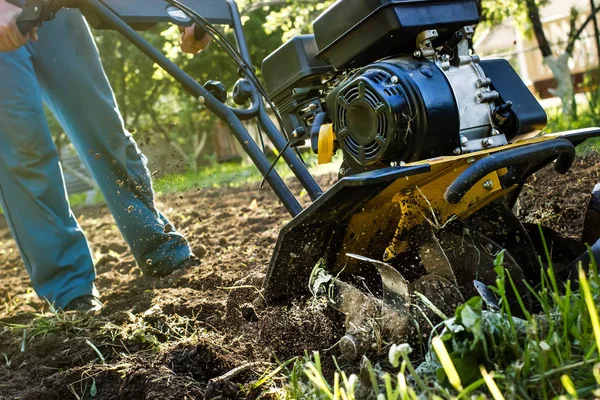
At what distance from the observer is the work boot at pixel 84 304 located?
3.03 meters

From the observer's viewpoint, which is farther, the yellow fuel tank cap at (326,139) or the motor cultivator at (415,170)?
the yellow fuel tank cap at (326,139)

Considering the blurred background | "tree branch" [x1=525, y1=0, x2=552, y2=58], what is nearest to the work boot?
the blurred background

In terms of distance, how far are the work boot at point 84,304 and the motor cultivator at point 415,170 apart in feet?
4.15

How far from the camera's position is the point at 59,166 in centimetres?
320

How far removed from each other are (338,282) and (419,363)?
0.35 metres

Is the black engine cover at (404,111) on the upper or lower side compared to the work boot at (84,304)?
upper

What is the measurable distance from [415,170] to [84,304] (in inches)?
75.6

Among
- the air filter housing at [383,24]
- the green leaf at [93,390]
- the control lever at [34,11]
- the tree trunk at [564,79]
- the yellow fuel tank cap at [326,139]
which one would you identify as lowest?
the tree trunk at [564,79]

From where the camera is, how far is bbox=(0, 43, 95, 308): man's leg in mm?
3045

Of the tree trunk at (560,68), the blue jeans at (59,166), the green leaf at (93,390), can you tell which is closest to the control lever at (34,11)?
the blue jeans at (59,166)

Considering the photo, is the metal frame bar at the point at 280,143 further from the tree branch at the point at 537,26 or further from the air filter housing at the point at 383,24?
the tree branch at the point at 537,26

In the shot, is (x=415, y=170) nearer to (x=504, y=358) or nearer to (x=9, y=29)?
(x=504, y=358)

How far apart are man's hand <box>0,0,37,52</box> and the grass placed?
76.3 inches

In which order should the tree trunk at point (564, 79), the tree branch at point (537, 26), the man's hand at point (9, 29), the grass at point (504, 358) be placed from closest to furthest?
the grass at point (504, 358) < the man's hand at point (9, 29) < the tree branch at point (537, 26) < the tree trunk at point (564, 79)
